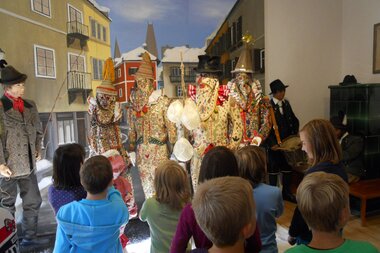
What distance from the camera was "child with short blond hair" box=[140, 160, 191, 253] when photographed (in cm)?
151

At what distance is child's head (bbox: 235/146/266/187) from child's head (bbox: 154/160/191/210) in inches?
12.0

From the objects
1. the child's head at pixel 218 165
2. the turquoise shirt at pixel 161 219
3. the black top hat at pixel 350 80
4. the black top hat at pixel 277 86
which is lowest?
the turquoise shirt at pixel 161 219

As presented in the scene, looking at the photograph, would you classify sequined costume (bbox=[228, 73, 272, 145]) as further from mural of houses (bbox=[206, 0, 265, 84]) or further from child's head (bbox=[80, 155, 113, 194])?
child's head (bbox=[80, 155, 113, 194])

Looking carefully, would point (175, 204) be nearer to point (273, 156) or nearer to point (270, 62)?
point (273, 156)

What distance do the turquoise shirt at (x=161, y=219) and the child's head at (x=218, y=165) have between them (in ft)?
0.79

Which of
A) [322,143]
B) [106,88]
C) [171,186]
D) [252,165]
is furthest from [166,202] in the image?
[106,88]

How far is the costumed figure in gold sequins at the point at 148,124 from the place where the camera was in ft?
9.42

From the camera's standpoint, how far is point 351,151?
10.8 ft

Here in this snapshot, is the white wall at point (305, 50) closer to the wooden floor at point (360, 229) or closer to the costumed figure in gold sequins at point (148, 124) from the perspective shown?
the wooden floor at point (360, 229)

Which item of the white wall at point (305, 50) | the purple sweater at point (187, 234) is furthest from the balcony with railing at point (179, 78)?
the purple sweater at point (187, 234)

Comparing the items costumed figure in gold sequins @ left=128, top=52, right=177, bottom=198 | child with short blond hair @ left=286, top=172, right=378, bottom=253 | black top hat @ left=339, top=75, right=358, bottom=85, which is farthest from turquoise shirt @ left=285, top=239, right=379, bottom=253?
black top hat @ left=339, top=75, right=358, bottom=85

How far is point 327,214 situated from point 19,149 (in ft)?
8.11

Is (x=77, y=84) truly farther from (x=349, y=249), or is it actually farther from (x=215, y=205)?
(x=349, y=249)

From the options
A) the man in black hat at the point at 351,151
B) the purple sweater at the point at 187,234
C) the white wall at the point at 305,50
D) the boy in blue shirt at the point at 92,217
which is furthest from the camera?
the white wall at the point at 305,50
